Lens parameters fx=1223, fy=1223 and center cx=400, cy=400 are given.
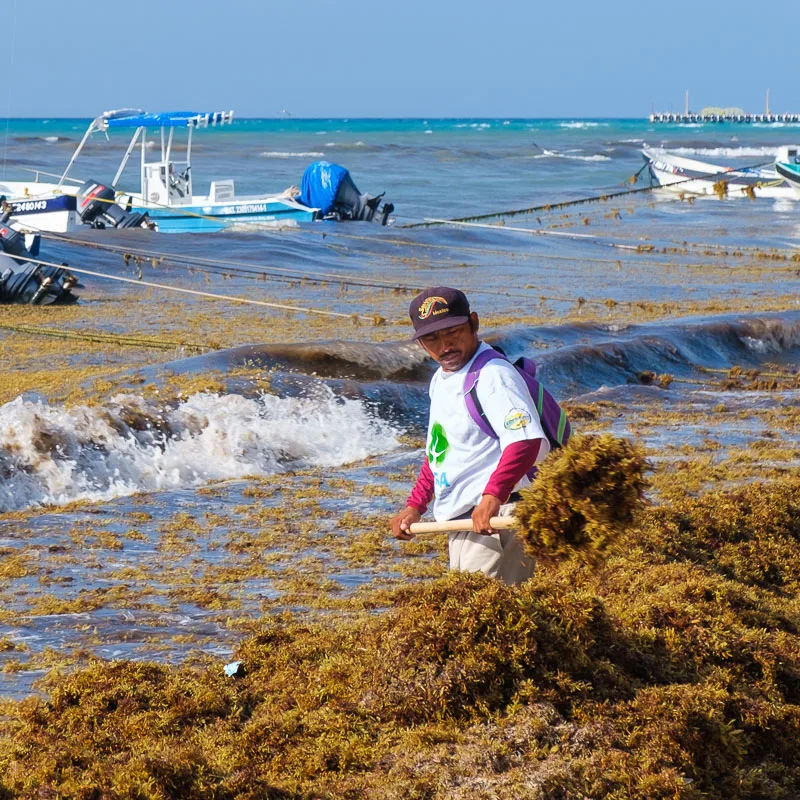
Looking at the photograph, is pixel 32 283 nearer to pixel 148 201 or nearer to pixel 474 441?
pixel 148 201

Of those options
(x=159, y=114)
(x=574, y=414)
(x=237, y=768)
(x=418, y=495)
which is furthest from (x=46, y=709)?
(x=159, y=114)

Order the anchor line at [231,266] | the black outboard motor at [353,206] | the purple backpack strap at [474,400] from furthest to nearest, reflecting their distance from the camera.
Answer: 1. the black outboard motor at [353,206]
2. the anchor line at [231,266]
3. the purple backpack strap at [474,400]

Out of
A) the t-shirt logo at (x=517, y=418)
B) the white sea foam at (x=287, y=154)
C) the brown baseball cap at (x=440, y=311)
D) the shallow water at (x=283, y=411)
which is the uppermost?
the white sea foam at (x=287, y=154)

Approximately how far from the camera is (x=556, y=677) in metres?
3.70

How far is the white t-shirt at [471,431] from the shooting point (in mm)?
3912

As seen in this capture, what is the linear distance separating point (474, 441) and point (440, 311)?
45 centimetres

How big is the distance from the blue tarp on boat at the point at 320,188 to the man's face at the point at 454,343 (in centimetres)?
2719

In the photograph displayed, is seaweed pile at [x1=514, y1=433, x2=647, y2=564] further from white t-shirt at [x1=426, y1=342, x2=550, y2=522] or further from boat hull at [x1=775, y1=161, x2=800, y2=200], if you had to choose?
boat hull at [x1=775, y1=161, x2=800, y2=200]

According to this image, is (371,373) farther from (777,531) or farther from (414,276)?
(414,276)

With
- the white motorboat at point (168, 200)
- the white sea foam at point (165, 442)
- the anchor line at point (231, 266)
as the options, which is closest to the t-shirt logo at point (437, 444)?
the white sea foam at point (165, 442)

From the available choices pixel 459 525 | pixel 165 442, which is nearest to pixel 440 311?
pixel 459 525

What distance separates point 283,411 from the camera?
389 inches

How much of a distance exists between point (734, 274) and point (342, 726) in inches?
794

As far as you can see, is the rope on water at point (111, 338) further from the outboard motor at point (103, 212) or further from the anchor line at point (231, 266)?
the outboard motor at point (103, 212)
